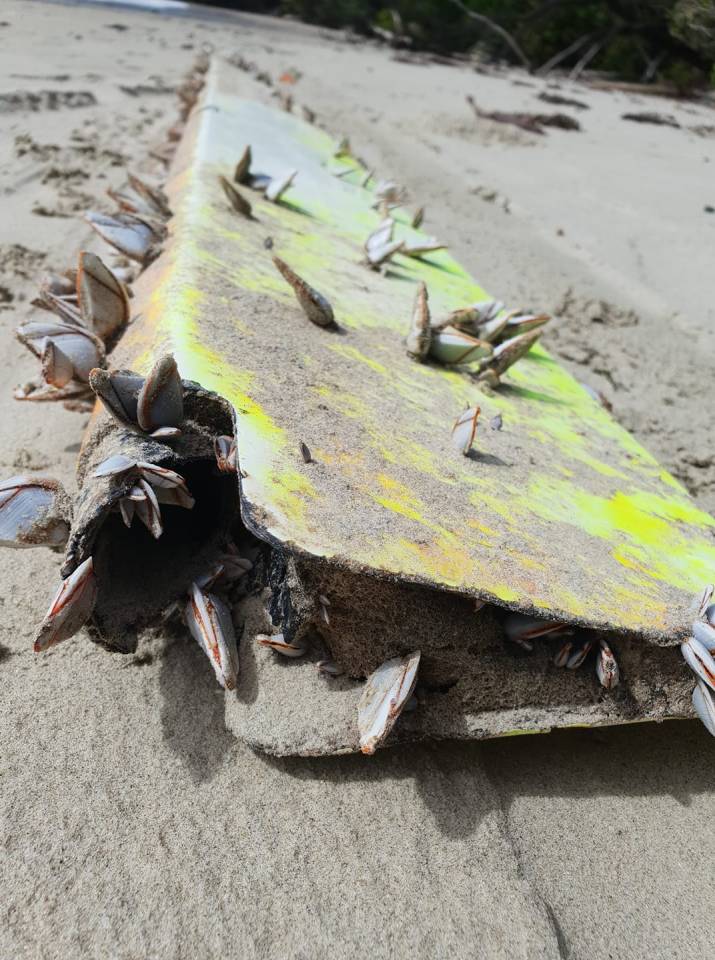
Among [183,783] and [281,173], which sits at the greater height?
[281,173]

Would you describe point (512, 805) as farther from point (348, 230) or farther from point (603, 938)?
point (348, 230)

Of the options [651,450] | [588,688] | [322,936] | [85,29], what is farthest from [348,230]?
[85,29]

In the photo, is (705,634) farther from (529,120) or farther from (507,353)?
(529,120)

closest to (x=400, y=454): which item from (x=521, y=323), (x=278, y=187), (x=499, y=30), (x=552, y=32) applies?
(x=521, y=323)

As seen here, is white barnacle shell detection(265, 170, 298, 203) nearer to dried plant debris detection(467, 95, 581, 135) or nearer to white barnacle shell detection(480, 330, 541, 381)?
white barnacle shell detection(480, 330, 541, 381)

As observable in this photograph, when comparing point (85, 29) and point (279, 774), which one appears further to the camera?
point (85, 29)

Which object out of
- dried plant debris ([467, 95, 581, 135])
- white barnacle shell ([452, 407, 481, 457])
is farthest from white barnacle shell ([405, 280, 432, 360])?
dried plant debris ([467, 95, 581, 135])

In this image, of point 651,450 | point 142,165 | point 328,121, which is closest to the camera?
point 651,450
